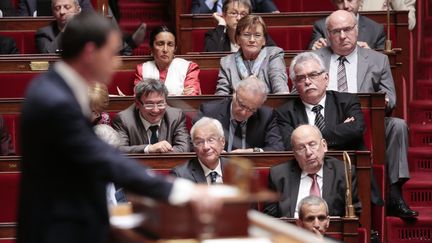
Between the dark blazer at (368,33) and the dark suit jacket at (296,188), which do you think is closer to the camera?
the dark suit jacket at (296,188)

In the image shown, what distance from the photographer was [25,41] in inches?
181

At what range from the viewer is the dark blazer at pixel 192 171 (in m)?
3.14

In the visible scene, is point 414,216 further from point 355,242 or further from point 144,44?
point 144,44

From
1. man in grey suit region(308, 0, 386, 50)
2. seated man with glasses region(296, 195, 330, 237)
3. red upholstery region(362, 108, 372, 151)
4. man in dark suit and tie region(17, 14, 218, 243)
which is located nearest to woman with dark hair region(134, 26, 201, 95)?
man in grey suit region(308, 0, 386, 50)

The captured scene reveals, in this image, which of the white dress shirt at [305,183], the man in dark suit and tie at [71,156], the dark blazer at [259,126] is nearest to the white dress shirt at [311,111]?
the dark blazer at [259,126]

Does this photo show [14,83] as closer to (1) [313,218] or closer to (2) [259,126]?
(2) [259,126]

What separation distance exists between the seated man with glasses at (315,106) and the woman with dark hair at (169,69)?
1.66 ft

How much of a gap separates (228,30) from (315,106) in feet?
2.81

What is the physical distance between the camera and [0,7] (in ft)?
16.1

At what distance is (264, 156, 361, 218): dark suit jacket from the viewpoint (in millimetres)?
3120

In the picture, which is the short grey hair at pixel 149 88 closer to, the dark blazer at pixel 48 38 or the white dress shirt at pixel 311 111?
the white dress shirt at pixel 311 111

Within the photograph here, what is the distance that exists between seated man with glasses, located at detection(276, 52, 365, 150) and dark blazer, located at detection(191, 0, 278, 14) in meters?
1.26

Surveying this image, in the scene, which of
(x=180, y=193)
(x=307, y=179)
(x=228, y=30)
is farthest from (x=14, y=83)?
(x=180, y=193)

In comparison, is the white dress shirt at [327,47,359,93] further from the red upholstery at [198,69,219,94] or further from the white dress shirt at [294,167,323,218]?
the white dress shirt at [294,167,323,218]
